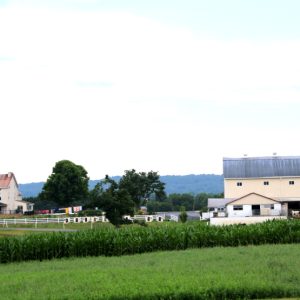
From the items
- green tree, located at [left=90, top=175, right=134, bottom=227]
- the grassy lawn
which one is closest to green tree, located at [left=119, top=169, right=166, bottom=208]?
green tree, located at [left=90, top=175, right=134, bottom=227]

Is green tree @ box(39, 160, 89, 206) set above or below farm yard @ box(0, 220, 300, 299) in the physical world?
above

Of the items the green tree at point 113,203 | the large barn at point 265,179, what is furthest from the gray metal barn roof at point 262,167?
the green tree at point 113,203

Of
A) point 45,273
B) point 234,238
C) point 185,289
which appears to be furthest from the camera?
point 234,238

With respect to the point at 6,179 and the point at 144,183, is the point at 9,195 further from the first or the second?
the point at 144,183

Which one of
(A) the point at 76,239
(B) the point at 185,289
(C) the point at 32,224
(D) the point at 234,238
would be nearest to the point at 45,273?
(B) the point at 185,289

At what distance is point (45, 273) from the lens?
17.1 meters

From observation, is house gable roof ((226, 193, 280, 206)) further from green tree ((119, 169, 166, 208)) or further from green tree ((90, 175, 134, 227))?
green tree ((119, 169, 166, 208))

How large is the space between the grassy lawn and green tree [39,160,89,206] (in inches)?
2686

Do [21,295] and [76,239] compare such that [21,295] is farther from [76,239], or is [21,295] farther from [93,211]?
[93,211]

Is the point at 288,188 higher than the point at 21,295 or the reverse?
higher

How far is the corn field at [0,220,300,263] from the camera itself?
930 inches

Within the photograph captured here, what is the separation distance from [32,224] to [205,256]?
3259 cm

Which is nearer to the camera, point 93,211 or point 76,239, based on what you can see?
point 76,239

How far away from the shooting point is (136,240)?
81.9 feet
